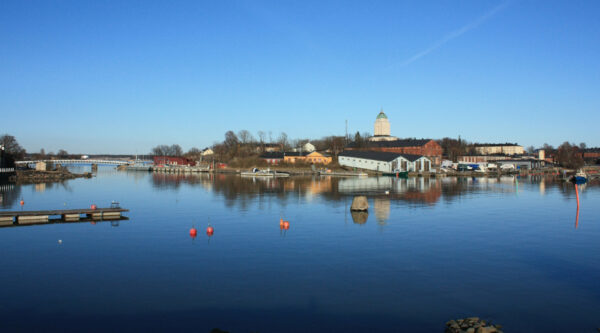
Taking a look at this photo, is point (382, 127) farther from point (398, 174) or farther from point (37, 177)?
point (37, 177)

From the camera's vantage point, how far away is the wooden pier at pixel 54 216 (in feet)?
99.9

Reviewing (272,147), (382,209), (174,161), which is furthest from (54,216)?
(174,161)

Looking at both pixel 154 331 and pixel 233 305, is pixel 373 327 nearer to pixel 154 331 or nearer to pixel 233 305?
pixel 233 305

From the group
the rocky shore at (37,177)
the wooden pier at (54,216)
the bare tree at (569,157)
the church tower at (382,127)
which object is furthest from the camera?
the church tower at (382,127)

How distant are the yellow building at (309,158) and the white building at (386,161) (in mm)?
13895

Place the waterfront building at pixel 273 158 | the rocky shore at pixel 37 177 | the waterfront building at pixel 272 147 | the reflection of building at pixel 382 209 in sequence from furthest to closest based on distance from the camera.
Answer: the waterfront building at pixel 272 147, the waterfront building at pixel 273 158, the rocky shore at pixel 37 177, the reflection of building at pixel 382 209

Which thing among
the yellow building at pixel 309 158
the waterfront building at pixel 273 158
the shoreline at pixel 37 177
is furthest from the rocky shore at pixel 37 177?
the yellow building at pixel 309 158

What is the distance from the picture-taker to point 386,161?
10438 centimetres

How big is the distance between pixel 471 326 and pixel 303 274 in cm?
748

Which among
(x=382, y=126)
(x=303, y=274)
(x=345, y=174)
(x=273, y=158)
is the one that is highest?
(x=382, y=126)

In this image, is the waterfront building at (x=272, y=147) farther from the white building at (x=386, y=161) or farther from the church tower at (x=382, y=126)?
the white building at (x=386, y=161)

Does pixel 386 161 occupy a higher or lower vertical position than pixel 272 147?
lower

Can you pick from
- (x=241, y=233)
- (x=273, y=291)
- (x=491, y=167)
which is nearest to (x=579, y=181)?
(x=491, y=167)

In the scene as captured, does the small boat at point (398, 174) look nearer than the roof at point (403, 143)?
Yes
